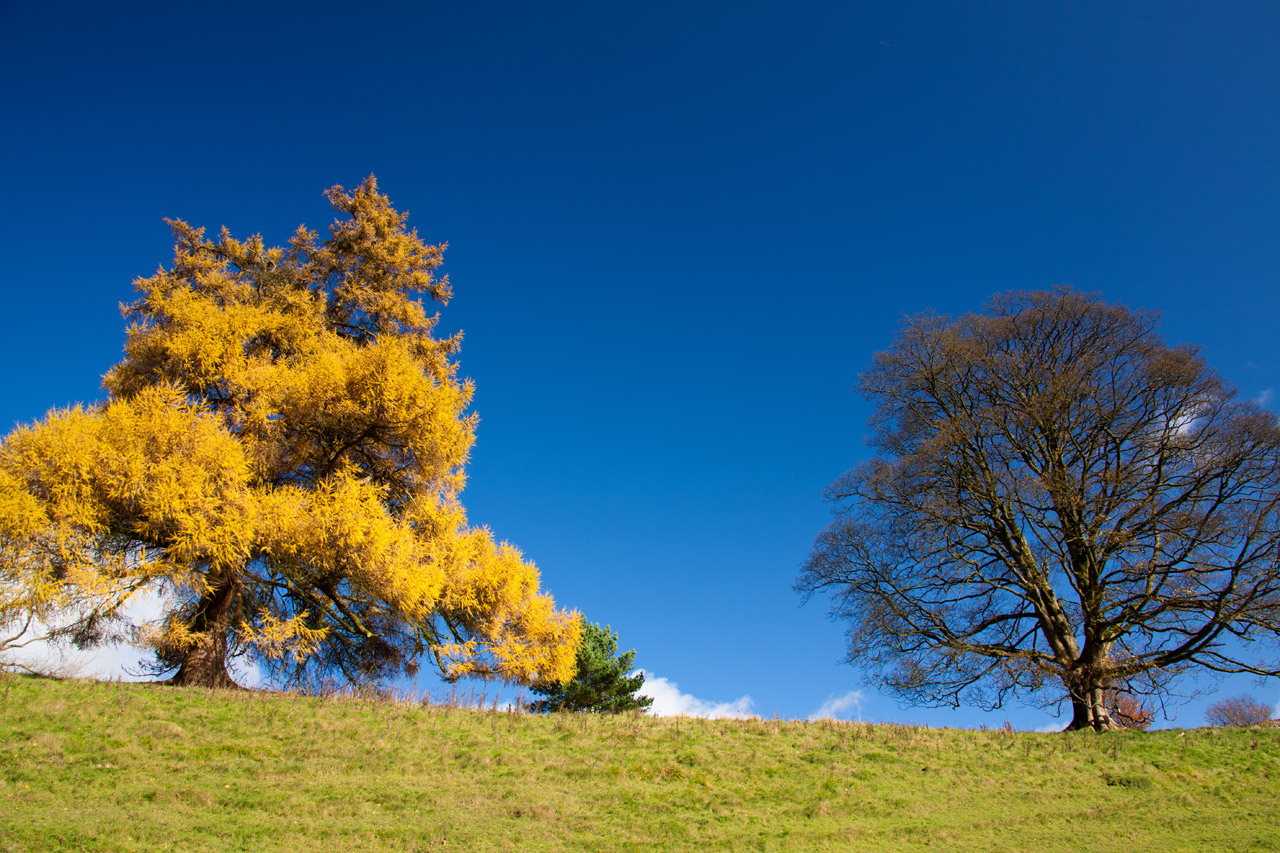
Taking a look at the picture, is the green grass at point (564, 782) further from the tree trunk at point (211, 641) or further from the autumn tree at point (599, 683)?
the autumn tree at point (599, 683)

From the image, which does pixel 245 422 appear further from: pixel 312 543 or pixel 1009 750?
pixel 1009 750

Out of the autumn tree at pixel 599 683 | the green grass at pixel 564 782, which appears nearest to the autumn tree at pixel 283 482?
the green grass at pixel 564 782

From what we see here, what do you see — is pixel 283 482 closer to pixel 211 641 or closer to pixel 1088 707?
pixel 211 641

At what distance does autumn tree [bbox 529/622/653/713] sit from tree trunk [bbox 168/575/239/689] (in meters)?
12.1

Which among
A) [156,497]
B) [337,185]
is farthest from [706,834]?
[337,185]

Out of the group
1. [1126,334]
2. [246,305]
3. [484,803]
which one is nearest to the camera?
[484,803]

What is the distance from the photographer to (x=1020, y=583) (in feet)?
47.6

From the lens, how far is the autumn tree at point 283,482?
13.1 metres

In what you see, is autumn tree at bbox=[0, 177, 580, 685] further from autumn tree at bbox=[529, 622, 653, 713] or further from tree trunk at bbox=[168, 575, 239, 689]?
autumn tree at bbox=[529, 622, 653, 713]

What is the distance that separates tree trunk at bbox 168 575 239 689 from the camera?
15008mm

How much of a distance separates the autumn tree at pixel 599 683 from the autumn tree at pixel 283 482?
9906 mm

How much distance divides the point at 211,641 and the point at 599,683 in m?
15.1

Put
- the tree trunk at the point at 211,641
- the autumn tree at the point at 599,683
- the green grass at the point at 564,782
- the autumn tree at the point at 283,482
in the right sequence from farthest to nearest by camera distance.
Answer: the autumn tree at the point at 599,683
the tree trunk at the point at 211,641
the autumn tree at the point at 283,482
the green grass at the point at 564,782

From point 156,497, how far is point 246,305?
644 centimetres
